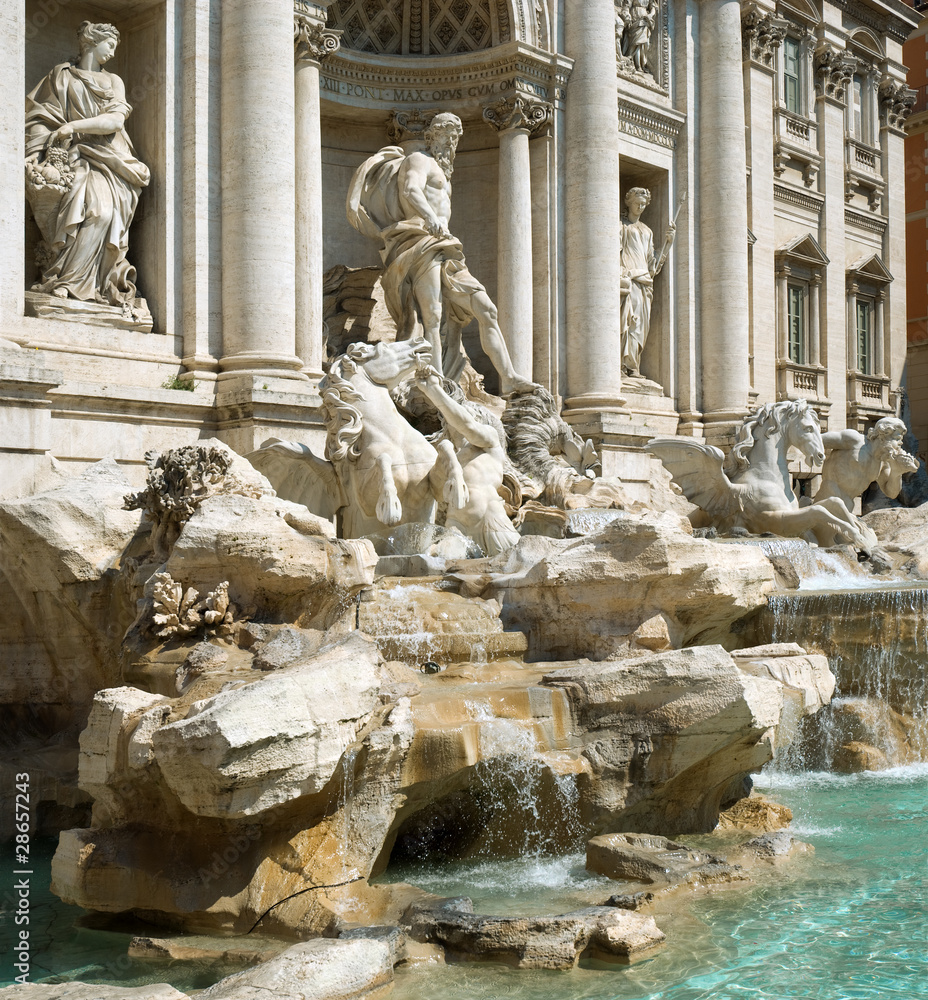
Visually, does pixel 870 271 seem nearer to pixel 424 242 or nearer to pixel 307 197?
pixel 424 242

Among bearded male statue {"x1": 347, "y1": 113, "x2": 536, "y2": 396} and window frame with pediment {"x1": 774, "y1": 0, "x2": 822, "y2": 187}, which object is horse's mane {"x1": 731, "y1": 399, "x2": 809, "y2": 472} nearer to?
bearded male statue {"x1": 347, "y1": 113, "x2": 536, "y2": 396}

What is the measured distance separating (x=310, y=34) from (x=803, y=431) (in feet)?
24.5

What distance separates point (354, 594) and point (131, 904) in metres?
2.40

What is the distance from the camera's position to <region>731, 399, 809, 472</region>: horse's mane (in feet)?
48.8

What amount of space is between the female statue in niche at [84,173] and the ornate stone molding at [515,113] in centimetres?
584

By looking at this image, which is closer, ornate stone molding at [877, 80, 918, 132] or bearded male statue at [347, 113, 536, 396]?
bearded male statue at [347, 113, 536, 396]

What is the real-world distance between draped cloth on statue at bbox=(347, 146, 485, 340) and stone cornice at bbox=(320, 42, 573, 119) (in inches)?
70.7

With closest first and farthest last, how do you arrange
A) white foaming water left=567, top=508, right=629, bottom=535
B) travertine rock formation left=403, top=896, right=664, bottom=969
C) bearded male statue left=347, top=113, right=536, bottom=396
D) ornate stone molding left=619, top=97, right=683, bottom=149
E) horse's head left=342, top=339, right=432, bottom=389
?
1. travertine rock formation left=403, top=896, right=664, bottom=969
2. horse's head left=342, top=339, right=432, bottom=389
3. white foaming water left=567, top=508, right=629, bottom=535
4. bearded male statue left=347, top=113, right=536, bottom=396
5. ornate stone molding left=619, top=97, right=683, bottom=149

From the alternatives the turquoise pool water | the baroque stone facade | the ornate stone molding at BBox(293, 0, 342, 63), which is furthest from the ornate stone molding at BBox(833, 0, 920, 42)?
the turquoise pool water

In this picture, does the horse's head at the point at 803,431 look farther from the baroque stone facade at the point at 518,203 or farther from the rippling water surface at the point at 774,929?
the rippling water surface at the point at 774,929

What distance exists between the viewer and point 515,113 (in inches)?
646

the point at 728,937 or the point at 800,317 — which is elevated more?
the point at 800,317

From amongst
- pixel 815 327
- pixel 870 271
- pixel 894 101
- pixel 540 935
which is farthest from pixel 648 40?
pixel 540 935

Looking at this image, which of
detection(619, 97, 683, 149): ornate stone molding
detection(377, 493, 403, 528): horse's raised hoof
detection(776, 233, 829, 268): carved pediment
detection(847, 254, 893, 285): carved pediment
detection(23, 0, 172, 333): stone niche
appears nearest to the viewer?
detection(377, 493, 403, 528): horse's raised hoof
